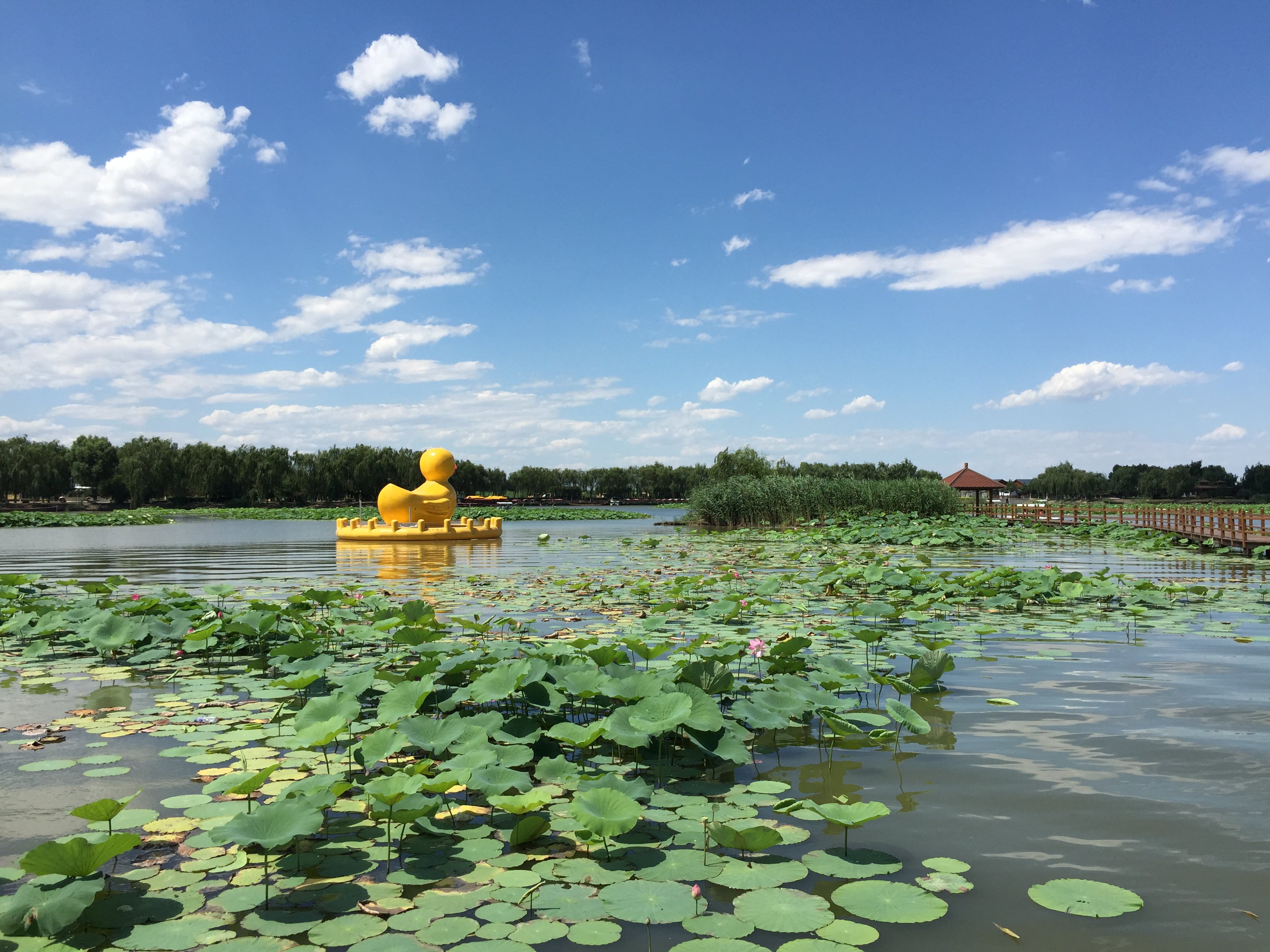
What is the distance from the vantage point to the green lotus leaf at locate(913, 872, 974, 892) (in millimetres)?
2119

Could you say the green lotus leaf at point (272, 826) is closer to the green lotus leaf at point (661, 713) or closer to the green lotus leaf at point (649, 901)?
the green lotus leaf at point (649, 901)

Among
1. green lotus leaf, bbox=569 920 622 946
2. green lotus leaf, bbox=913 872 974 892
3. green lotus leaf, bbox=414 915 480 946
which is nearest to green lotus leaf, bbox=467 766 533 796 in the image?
green lotus leaf, bbox=414 915 480 946

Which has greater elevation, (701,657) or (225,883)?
(701,657)

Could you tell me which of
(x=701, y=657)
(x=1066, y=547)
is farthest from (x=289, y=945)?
(x=1066, y=547)

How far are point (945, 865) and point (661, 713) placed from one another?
3.52ft

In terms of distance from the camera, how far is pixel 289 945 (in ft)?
6.06

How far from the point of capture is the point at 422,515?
63.4ft

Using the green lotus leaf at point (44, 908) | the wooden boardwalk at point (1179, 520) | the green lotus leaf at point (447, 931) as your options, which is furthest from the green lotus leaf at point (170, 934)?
the wooden boardwalk at point (1179, 520)

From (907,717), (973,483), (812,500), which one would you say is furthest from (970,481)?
(907,717)

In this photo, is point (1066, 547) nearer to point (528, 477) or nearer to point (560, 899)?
point (560, 899)

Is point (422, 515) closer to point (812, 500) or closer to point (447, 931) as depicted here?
point (812, 500)

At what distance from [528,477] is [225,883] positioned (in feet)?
245

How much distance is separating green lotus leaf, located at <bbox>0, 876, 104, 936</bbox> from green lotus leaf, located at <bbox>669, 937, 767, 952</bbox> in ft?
4.68

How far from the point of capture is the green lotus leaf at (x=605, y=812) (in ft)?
6.98
